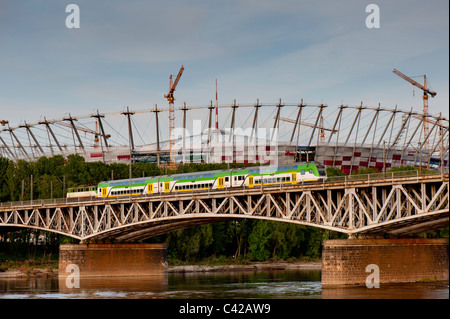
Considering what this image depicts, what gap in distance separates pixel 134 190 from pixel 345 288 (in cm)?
3777

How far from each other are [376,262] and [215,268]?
5458cm

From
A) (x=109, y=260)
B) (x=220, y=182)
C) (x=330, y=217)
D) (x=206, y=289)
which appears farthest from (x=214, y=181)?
(x=109, y=260)

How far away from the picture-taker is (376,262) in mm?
73312

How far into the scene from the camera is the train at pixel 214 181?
81750mm

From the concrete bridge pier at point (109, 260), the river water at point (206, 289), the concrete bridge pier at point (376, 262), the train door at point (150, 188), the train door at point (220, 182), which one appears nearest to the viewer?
the river water at point (206, 289)

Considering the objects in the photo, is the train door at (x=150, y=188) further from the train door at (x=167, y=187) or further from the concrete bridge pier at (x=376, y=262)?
the concrete bridge pier at (x=376, y=262)

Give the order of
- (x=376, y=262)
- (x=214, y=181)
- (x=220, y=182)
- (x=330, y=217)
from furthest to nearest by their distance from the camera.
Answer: (x=214, y=181) → (x=220, y=182) → (x=330, y=217) → (x=376, y=262)

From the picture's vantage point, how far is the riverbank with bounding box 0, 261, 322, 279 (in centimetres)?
11336

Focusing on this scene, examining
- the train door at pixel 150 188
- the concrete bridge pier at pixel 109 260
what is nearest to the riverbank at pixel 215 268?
the concrete bridge pier at pixel 109 260

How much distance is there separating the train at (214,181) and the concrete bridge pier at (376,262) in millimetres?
8510

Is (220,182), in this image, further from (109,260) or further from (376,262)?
(376,262)

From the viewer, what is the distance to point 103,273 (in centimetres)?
10094

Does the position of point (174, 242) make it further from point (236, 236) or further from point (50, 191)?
point (50, 191)
